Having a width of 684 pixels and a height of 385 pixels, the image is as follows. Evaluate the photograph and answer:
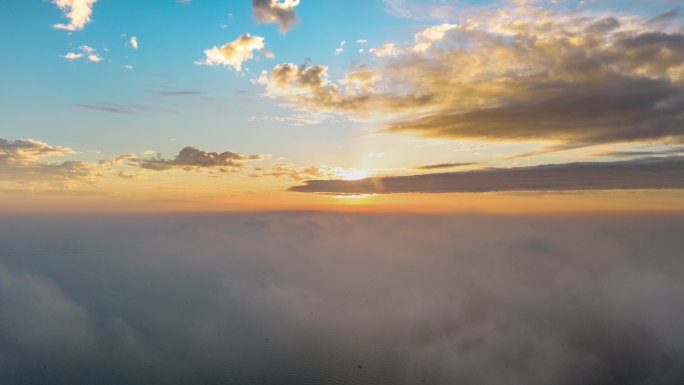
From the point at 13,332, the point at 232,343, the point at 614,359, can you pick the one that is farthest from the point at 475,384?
the point at 13,332

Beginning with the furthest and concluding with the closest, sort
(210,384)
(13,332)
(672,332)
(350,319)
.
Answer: (350,319), (672,332), (13,332), (210,384)

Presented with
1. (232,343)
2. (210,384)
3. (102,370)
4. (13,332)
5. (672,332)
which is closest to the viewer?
(210,384)

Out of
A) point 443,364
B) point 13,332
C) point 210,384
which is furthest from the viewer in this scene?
point 13,332

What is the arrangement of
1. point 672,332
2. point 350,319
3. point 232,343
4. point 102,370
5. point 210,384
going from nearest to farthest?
1. point 210,384
2. point 102,370
3. point 232,343
4. point 672,332
5. point 350,319

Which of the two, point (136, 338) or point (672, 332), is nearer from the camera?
point (136, 338)

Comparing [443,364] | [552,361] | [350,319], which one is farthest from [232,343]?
[552,361]

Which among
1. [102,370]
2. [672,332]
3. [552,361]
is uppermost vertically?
[102,370]

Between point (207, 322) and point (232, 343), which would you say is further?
point (207, 322)

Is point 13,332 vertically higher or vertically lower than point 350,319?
higher

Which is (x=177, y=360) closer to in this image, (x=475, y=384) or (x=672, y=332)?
(x=475, y=384)

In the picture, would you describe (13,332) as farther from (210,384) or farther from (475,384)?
(475,384)
